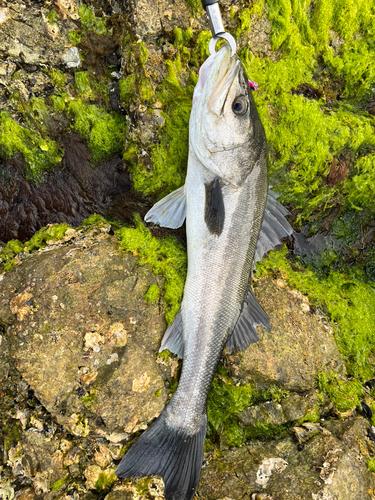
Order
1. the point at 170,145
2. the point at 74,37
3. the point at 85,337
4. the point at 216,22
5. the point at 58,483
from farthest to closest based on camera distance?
1. the point at 170,145
2. the point at 74,37
3. the point at 216,22
4. the point at 85,337
5. the point at 58,483

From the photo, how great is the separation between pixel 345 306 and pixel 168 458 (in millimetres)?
2676

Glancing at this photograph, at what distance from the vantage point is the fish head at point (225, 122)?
287 cm

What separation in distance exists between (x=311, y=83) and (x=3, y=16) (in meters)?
3.48

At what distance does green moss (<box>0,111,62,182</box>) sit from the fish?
138 centimetres

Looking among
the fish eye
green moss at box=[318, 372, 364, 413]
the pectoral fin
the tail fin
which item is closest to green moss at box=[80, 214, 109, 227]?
the pectoral fin

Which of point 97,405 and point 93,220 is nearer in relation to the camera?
point 97,405

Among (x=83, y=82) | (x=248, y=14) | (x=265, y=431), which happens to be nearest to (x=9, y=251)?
(x=83, y=82)

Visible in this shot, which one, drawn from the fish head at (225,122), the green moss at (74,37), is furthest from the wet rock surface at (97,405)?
the green moss at (74,37)

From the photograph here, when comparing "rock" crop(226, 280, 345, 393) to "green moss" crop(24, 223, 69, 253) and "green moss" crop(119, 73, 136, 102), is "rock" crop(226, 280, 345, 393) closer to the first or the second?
"green moss" crop(24, 223, 69, 253)

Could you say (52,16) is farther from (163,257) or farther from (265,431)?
(265,431)

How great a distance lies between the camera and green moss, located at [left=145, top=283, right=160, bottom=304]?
3.14m

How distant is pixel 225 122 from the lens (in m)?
3.00

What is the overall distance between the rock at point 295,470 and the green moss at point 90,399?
1.29 metres

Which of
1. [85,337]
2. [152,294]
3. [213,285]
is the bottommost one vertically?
[85,337]
